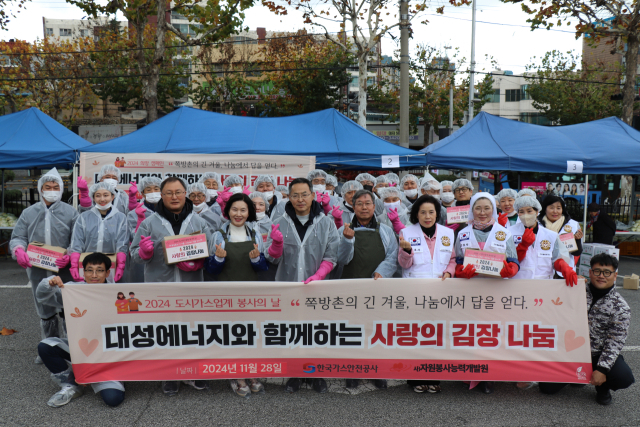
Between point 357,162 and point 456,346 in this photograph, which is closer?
point 456,346

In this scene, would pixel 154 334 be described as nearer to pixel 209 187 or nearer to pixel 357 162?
pixel 209 187

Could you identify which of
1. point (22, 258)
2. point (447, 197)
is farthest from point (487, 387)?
point (22, 258)

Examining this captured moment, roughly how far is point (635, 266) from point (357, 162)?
6.28 m

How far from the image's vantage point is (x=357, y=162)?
30.9 feet

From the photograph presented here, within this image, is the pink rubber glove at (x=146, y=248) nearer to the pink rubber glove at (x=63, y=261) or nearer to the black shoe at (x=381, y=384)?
the pink rubber glove at (x=63, y=261)

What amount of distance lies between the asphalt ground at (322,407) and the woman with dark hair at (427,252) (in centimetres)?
34

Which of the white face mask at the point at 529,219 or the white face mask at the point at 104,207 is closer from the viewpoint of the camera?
the white face mask at the point at 529,219

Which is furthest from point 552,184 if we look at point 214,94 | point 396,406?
point 214,94

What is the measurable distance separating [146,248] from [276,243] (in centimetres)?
108

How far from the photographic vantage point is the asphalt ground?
3561mm

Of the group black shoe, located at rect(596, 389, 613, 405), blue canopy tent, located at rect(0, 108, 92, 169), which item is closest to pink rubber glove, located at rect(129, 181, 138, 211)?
blue canopy tent, located at rect(0, 108, 92, 169)

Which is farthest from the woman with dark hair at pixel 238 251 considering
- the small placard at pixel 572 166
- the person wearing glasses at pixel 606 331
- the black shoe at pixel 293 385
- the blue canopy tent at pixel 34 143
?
the small placard at pixel 572 166

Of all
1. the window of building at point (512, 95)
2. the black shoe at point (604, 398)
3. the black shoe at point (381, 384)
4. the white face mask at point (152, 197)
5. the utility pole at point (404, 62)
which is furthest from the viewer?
the window of building at point (512, 95)

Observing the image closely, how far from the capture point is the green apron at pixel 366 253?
423cm
